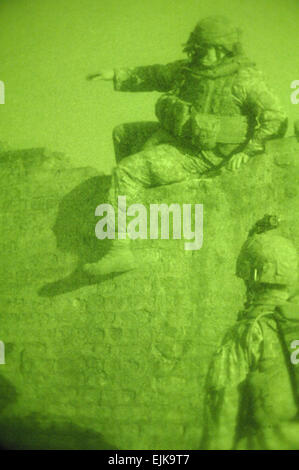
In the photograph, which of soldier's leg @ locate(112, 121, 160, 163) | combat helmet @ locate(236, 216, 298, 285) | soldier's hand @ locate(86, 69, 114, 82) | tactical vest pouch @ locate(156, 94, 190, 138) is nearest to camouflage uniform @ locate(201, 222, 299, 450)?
combat helmet @ locate(236, 216, 298, 285)

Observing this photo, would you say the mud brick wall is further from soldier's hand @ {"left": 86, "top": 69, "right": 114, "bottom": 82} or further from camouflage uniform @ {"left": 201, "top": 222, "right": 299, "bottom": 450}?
soldier's hand @ {"left": 86, "top": 69, "right": 114, "bottom": 82}

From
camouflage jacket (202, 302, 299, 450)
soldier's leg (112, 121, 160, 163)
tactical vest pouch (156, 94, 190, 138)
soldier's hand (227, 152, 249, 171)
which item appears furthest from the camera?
soldier's leg (112, 121, 160, 163)

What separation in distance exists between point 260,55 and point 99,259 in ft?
6.79

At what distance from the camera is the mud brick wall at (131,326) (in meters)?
5.70

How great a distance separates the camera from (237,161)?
5.80m

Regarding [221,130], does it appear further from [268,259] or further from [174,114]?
[268,259]

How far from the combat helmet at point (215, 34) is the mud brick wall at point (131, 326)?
3.07ft

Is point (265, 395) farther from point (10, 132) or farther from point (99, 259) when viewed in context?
point (10, 132)

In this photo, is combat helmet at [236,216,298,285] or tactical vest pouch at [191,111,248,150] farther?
tactical vest pouch at [191,111,248,150]

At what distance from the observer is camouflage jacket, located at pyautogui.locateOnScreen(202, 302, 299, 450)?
547cm

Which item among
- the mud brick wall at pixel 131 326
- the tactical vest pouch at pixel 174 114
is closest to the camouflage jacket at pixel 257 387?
the mud brick wall at pixel 131 326

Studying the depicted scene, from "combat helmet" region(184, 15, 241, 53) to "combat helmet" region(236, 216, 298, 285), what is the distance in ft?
4.88

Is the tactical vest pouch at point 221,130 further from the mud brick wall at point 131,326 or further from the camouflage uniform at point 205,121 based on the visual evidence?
the mud brick wall at point 131,326

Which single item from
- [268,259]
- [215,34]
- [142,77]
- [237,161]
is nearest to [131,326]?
[268,259]
